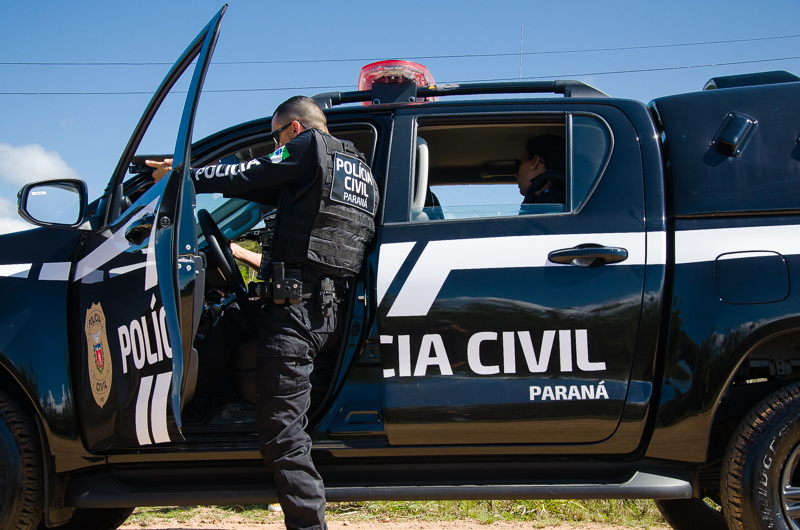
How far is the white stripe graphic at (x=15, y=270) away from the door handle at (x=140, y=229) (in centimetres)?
39

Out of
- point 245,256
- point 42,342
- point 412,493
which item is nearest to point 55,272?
point 42,342

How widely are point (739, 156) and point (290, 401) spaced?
1.83 m

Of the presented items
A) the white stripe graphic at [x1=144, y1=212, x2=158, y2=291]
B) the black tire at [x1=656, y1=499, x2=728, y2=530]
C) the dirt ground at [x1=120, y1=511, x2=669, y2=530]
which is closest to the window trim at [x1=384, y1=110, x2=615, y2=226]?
the white stripe graphic at [x1=144, y1=212, x2=158, y2=291]

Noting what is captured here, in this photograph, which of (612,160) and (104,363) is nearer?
(104,363)

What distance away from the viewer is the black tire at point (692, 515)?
2.61 meters

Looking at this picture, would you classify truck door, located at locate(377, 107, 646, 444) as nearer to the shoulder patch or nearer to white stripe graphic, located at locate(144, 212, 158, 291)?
the shoulder patch

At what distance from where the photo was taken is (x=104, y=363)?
2.13 metres

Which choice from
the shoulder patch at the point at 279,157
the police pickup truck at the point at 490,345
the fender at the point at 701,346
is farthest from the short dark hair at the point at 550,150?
the shoulder patch at the point at 279,157

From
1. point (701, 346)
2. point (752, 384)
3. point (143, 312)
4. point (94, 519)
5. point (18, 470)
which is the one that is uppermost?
point (143, 312)

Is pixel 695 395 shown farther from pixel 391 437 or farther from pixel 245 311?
pixel 245 311

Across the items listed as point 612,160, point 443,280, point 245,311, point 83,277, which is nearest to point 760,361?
point 612,160

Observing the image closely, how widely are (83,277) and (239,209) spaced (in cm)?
83

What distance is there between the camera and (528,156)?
2773mm

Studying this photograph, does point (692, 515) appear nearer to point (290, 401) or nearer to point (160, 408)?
point (290, 401)
